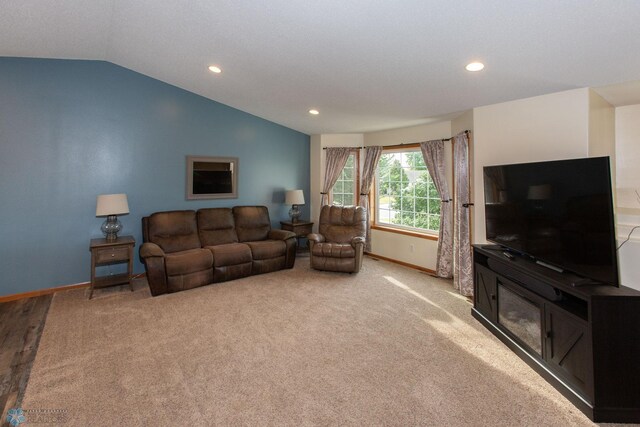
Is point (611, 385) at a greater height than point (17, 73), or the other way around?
point (17, 73)

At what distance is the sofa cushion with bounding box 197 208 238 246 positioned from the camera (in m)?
4.83

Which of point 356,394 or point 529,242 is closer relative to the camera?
point 356,394

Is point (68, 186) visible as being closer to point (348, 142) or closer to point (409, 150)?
point (348, 142)

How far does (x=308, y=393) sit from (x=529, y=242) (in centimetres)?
219

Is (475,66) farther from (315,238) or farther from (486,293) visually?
(315,238)

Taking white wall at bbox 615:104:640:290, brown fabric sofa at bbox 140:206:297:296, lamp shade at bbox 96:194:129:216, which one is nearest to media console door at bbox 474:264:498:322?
white wall at bbox 615:104:640:290

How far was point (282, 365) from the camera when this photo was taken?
2.37 m

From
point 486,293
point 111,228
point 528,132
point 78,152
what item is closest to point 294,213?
point 111,228

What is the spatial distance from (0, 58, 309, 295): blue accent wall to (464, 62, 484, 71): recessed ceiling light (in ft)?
10.5

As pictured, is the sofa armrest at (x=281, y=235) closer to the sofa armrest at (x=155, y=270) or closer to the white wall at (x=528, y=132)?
the sofa armrest at (x=155, y=270)

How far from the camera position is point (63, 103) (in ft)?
12.8

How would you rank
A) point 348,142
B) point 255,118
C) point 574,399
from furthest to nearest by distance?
point 348,142 → point 255,118 → point 574,399

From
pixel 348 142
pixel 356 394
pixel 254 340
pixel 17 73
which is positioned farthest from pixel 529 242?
pixel 17 73

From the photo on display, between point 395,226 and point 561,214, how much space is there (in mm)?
3298
